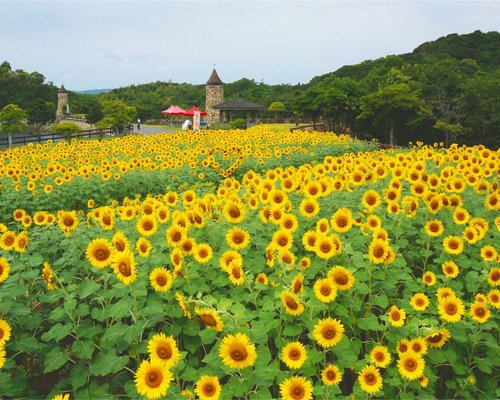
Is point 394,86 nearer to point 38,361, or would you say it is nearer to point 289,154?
Result: point 289,154

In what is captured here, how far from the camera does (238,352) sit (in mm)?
2318

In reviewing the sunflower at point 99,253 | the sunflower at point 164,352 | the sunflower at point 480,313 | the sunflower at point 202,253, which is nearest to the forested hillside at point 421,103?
the sunflower at point 480,313

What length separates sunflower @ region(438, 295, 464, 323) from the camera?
10.2 feet

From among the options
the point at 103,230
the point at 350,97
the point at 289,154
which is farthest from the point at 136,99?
the point at 103,230

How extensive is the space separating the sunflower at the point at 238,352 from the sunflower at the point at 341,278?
37.7 inches

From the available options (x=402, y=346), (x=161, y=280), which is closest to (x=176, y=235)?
(x=161, y=280)

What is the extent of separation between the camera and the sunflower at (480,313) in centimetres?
322

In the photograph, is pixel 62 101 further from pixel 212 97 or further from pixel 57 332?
pixel 57 332

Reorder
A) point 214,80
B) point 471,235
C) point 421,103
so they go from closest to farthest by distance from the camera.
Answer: point 471,235 < point 421,103 < point 214,80

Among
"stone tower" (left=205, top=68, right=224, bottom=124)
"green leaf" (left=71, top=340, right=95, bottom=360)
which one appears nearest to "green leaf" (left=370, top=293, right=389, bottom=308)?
"green leaf" (left=71, top=340, right=95, bottom=360)

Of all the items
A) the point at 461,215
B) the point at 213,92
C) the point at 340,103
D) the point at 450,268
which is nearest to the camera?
the point at 450,268

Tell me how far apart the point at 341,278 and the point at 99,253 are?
1793 mm

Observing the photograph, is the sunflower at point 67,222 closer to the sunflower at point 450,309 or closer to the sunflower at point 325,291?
the sunflower at point 325,291

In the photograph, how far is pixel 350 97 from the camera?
37.2m
